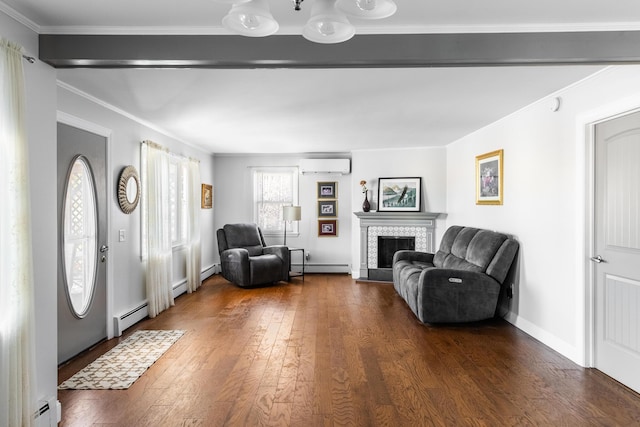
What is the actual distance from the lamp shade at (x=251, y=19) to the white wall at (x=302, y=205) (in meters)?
6.02

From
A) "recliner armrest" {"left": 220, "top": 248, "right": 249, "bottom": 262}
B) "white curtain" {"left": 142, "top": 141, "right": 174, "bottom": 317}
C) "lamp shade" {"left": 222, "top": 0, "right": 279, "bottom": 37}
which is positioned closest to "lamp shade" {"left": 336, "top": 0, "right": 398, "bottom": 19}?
"lamp shade" {"left": 222, "top": 0, "right": 279, "bottom": 37}

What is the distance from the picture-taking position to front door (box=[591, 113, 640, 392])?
279 centimetres

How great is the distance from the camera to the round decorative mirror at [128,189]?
416 centimetres

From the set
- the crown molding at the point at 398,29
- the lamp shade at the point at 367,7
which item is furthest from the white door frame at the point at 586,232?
the lamp shade at the point at 367,7

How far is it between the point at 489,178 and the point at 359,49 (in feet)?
A: 10.9

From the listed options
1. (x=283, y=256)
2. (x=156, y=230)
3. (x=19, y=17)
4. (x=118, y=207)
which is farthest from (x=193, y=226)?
(x=19, y=17)

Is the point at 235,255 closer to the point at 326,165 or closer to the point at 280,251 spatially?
the point at 280,251

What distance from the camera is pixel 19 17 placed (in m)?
2.13

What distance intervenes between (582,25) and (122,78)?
3216mm

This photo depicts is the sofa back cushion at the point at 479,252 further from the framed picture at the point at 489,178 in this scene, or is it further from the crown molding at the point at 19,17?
the crown molding at the point at 19,17

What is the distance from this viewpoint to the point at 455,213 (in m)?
6.26

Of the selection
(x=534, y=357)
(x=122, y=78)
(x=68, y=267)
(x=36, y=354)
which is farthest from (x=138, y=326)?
(x=534, y=357)

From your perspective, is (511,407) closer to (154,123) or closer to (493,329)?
(493,329)

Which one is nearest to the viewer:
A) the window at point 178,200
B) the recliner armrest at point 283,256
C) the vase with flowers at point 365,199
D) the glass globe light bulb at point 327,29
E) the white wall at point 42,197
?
the glass globe light bulb at point 327,29
